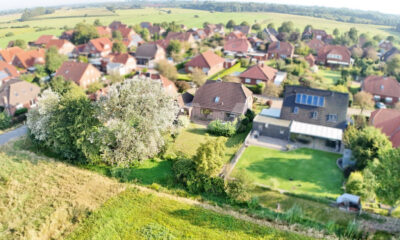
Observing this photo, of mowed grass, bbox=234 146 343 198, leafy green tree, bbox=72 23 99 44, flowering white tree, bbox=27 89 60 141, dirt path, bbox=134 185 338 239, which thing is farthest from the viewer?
leafy green tree, bbox=72 23 99 44

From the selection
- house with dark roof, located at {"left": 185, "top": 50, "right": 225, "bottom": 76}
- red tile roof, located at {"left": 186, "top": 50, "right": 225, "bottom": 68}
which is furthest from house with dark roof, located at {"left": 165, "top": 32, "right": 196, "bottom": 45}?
red tile roof, located at {"left": 186, "top": 50, "right": 225, "bottom": 68}

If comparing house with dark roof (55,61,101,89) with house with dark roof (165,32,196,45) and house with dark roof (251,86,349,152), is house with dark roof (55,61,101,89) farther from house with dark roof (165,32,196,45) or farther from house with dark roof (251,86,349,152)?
house with dark roof (165,32,196,45)

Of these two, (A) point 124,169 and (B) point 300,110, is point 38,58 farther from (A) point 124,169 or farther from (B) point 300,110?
(B) point 300,110

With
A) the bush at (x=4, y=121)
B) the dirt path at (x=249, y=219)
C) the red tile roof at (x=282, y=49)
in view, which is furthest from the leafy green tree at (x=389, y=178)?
the red tile roof at (x=282, y=49)

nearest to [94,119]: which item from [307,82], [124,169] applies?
[124,169]

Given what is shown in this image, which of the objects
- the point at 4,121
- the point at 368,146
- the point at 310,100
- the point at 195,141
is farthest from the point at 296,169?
the point at 4,121

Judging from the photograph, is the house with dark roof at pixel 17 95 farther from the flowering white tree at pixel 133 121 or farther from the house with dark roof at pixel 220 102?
the house with dark roof at pixel 220 102
